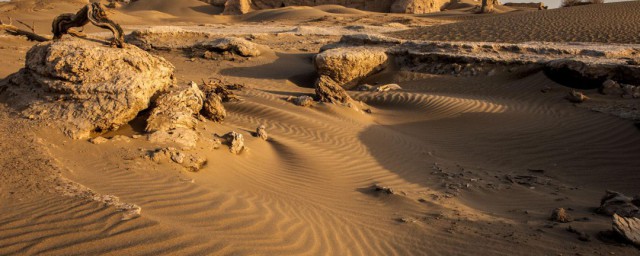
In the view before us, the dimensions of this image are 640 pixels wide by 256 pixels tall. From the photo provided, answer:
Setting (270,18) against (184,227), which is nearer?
(184,227)

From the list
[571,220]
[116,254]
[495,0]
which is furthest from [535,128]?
[495,0]

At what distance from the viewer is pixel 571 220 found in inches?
167

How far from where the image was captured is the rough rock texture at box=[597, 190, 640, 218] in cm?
431

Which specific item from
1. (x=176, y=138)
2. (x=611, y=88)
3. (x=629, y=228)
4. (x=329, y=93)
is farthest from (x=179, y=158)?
(x=611, y=88)

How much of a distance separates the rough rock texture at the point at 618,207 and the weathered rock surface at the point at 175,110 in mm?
5350

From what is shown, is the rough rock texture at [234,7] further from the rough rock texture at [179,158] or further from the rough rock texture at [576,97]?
the rough rock texture at [179,158]

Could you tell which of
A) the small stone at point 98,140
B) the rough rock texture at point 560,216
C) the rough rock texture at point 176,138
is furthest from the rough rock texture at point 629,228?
the small stone at point 98,140

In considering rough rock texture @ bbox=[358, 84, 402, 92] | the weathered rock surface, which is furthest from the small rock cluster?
the weathered rock surface

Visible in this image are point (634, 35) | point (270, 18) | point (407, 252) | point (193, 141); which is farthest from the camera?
point (270, 18)

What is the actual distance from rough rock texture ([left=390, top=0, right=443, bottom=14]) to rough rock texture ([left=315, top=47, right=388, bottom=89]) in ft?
73.5

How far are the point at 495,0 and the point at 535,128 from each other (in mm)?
29050

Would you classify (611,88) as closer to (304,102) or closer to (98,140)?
(304,102)

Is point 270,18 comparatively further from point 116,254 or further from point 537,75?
point 116,254

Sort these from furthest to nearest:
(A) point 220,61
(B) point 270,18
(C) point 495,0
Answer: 1. (C) point 495,0
2. (B) point 270,18
3. (A) point 220,61
